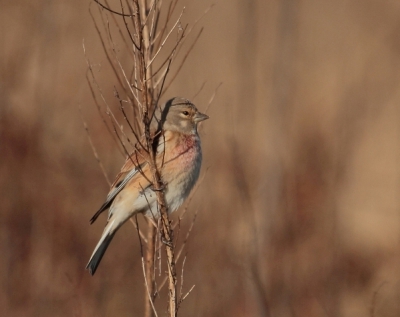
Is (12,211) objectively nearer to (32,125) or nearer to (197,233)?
(32,125)

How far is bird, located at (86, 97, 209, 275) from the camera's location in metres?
5.24

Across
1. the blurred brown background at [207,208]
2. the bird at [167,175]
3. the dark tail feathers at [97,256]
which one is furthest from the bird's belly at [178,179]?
the blurred brown background at [207,208]

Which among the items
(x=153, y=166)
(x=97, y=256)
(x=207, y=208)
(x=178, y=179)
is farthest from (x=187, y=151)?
(x=207, y=208)

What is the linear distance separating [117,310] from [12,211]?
193cm

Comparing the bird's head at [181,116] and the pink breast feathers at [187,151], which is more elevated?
the bird's head at [181,116]

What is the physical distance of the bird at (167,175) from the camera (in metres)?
5.24

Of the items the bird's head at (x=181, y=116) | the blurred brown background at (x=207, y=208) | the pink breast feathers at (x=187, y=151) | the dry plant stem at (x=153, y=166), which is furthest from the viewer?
the blurred brown background at (x=207, y=208)

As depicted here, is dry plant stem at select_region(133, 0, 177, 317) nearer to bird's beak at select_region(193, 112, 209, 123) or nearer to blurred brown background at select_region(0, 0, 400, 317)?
bird's beak at select_region(193, 112, 209, 123)

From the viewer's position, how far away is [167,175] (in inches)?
205

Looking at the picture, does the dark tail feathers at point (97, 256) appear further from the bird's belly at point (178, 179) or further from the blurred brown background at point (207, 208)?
the blurred brown background at point (207, 208)

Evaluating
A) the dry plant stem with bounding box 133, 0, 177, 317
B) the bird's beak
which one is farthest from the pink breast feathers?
the dry plant stem with bounding box 133, 0, 177, 317

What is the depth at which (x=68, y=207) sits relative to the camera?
28.8 feet

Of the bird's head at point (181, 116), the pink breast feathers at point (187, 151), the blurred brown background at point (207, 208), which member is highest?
the bird's head at point (181, 116)

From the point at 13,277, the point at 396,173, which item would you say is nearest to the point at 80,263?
the point at 13,277
